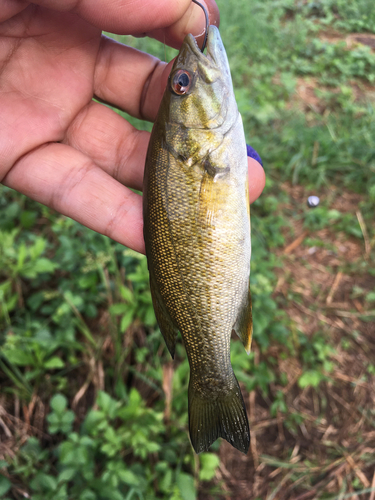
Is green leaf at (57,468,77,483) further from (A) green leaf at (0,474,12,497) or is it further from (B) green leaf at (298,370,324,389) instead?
(B) green leaf at (298,370,324,389)

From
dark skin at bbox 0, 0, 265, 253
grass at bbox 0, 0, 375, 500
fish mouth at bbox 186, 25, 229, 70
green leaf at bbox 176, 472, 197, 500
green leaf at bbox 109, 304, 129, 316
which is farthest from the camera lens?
green leaf at bbox 109, 304, 129, 316

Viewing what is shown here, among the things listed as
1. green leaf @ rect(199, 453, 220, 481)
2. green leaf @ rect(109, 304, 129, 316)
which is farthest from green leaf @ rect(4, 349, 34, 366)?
green leaf @ rect(199, 453, 220, 481)

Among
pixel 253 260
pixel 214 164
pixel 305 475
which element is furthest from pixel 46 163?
pixel 305 475

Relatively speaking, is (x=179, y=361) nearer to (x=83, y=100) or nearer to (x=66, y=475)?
(x=66, y=475)

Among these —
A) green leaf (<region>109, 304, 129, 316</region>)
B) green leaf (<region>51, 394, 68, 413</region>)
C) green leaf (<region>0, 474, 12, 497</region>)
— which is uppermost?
green leaf (<region>109, 304, 129, 316</region>)

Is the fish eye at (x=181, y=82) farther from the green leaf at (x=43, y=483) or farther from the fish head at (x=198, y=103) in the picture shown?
the green leaf at (x=43, y=483)

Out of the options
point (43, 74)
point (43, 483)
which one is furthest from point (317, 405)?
point (43, 74)
